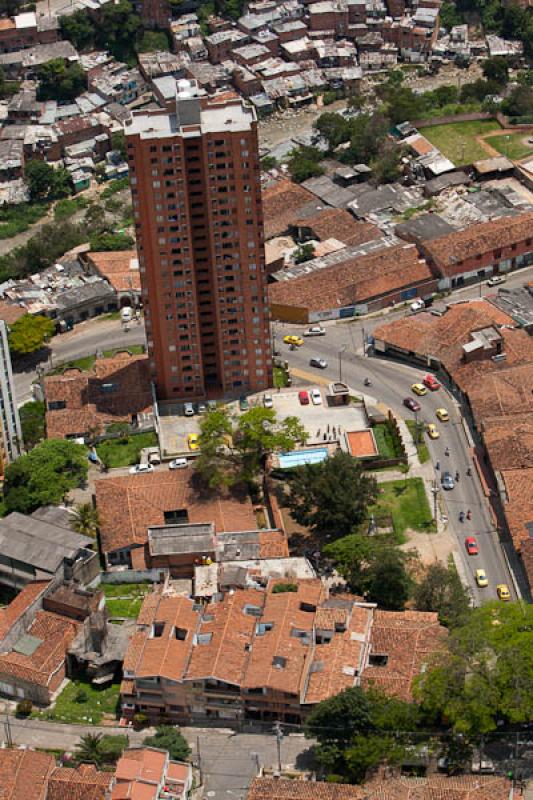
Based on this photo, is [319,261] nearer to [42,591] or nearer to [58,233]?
[58,233]

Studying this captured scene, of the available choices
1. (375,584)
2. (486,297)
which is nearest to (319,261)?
(486,297)

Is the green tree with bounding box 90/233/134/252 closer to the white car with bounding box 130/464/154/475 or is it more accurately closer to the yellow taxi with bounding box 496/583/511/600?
the white car with bounding box 130/464/154/475

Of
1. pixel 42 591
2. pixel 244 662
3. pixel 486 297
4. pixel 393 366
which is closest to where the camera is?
pixel 244 662

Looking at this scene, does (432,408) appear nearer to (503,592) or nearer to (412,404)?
(412,404)

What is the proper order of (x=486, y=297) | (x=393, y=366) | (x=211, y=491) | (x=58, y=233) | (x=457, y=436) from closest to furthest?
(x=211, y=491)
(x=457, y=436)
(x=393, y=366)
(x=486, y=297)
(x=58, y=233)

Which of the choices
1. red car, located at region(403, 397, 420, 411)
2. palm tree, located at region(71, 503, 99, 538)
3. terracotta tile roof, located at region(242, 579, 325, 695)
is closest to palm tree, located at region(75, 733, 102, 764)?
terracotta tile roof, located at region(242, 579, 325, 695)

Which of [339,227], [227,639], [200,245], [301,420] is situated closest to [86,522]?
[227,639]
